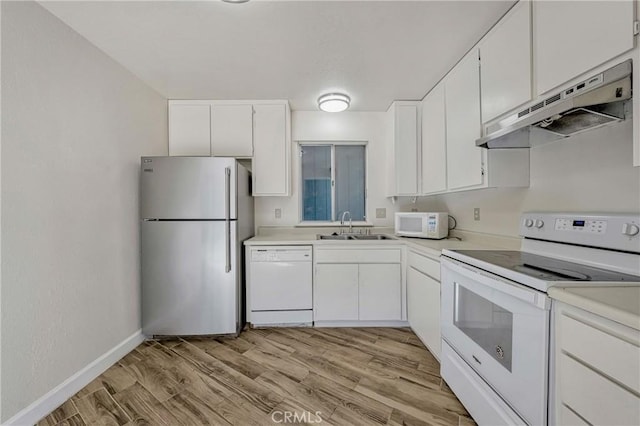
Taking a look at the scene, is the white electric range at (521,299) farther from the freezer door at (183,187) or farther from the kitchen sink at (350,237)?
the freezer door at (183,187)

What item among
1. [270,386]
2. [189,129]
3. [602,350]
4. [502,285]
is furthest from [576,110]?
[189,129]

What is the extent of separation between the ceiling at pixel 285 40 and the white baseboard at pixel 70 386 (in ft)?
7.39

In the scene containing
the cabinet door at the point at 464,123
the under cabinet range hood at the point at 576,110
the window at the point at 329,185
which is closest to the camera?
the under cabinet range hood at the point at 576,110

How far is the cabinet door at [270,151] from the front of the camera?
111 inches

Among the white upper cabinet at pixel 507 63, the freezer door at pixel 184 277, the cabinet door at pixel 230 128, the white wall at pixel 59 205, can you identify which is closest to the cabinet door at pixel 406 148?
the white upper cabinet at pixel 507 63

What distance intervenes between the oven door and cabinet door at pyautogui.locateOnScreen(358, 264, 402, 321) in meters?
0.89

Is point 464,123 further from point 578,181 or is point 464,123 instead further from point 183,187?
point 183,187

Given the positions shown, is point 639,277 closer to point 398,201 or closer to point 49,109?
point 398,201

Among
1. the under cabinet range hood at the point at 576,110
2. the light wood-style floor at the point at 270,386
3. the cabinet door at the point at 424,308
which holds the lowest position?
the light wood-style floor at the point at 270,386

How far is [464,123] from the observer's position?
196cm

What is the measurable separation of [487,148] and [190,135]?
2756mm

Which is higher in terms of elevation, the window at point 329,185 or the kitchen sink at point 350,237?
the window at point 329,185
